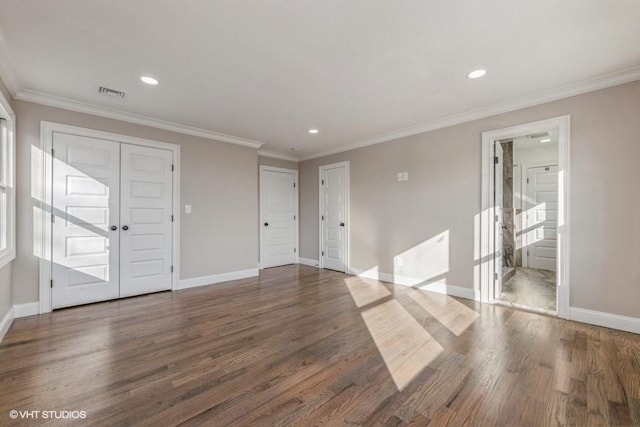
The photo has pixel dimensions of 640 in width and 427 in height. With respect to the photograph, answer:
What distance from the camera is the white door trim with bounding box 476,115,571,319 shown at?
9.98ft

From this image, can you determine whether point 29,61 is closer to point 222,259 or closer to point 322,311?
point 222,259

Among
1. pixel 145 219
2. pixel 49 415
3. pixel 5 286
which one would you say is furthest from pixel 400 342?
pixel 5 286

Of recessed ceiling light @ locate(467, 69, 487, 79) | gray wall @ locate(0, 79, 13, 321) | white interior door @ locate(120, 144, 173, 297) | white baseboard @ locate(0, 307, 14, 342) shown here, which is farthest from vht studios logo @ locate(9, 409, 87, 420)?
recessed ceiling light @ locate(467, 69, 487, 79)

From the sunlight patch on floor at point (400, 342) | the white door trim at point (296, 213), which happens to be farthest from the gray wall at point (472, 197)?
the sunlight patch on floor at point (400, 342)

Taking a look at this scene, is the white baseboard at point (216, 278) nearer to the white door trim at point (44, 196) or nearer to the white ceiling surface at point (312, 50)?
the white door trim at point (44, 196)

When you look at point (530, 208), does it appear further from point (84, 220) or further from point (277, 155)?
point (84, 220)

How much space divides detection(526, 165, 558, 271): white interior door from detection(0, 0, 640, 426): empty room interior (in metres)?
0.76

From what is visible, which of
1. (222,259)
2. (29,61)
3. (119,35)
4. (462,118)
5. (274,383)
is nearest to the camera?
(274,383)

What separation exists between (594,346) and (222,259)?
4777 millimetres

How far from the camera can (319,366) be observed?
214 cm

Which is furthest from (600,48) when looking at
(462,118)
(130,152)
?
(130,152)

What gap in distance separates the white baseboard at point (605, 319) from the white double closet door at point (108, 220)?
5.25 m

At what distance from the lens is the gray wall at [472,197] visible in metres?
2.76

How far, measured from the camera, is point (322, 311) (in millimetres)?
3344
